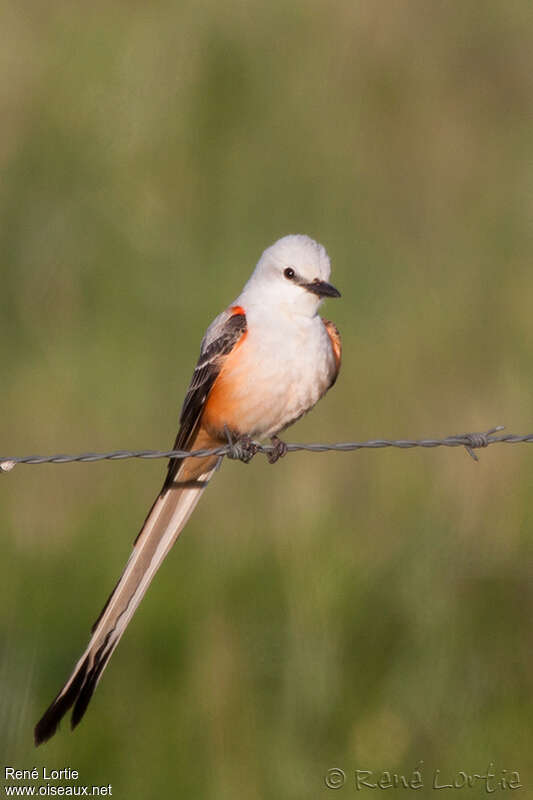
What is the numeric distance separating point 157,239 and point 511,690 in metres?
5.26

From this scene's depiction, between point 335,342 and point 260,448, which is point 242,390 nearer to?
point 260,448

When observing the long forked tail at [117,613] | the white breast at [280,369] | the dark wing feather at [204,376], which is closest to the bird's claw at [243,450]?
the white breast at [280,369]

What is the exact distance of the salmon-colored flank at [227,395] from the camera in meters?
5.74

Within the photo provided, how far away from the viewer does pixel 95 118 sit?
11.0 m

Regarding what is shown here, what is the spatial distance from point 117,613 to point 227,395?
108cm

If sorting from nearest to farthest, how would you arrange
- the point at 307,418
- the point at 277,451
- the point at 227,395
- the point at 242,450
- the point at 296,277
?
1. the point at 242,450
2. the point at 227,395
3. the point at 296,277
4. the point at 277,451
5. the point at 307,418

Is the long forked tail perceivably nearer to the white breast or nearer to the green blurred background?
the green blurred background

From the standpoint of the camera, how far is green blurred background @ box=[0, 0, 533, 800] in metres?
6.14

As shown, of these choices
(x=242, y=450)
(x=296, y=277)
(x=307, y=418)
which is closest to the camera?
(x=242, y=450)

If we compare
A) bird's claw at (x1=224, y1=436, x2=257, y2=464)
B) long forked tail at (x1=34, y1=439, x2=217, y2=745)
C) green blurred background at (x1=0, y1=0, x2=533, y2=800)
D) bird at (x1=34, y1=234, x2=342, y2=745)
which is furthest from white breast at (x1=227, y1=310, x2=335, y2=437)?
green blurred background at (x1=0, y1=0, x2=533, y2=800)

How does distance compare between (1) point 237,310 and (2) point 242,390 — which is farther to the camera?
Answer: (1) point 237,310

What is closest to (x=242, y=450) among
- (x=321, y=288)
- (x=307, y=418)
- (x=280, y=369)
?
(x=280, y=369)

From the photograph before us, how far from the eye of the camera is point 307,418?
340 inches

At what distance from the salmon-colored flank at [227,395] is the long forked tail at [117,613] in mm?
342
